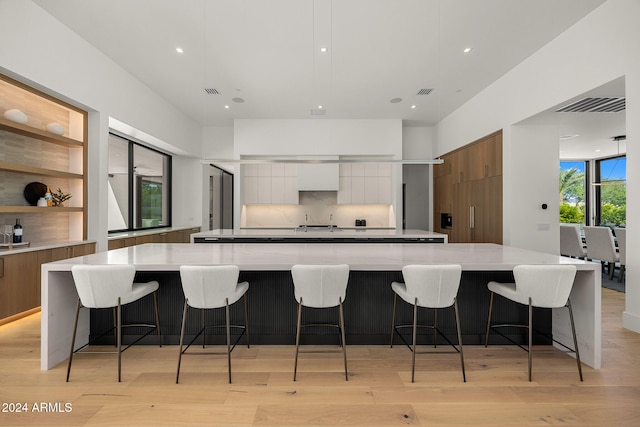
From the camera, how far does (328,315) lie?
2.81 metres

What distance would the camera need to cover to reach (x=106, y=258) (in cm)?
259

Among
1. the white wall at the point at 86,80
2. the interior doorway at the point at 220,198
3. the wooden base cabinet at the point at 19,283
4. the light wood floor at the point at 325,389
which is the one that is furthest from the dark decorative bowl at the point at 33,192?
the interior doorway at the point at 220,198

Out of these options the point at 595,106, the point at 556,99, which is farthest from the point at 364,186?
the point at 595,106

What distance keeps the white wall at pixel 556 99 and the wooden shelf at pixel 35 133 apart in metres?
5.96

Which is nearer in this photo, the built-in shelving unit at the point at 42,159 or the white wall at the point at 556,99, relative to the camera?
the white wall at the point at 556,99

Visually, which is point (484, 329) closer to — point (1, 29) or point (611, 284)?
point (611, 284)

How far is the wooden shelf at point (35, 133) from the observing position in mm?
A: 3170

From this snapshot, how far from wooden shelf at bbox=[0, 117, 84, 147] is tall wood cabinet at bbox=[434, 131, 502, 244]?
6.03 meters

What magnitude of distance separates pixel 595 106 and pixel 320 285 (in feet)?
15.5

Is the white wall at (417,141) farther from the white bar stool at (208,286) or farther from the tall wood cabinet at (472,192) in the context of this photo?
the white bar stool at (208,286)

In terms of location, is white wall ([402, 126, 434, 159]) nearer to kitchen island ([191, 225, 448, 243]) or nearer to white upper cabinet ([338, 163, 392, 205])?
white upper cabinet ([338, 163, 392, 205])

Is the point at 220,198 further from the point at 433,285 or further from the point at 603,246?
the point at 603,246

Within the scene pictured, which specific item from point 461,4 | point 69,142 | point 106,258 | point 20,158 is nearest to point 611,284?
point 461,4

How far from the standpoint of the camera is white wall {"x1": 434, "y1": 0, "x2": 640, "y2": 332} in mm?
3020
